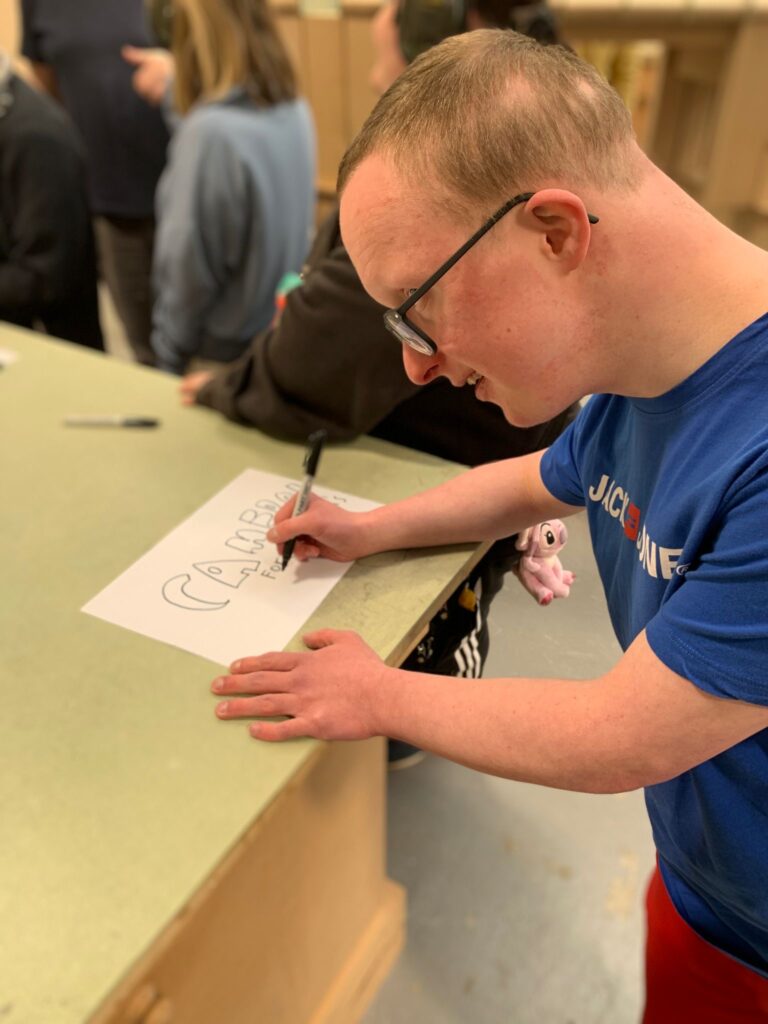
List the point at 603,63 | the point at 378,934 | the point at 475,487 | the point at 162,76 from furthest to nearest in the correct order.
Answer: the point at 603,63 < the point at 162,76 < the point at 378,934 < the point at 475,487

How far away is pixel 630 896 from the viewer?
121cm

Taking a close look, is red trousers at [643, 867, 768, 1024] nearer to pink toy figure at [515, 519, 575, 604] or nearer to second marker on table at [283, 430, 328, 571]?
pink toy figure at [515, 519, 575, 604]

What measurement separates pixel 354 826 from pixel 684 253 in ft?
2.66

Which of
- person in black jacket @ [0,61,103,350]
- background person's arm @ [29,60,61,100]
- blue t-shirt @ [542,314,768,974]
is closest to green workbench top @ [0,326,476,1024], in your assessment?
blue t-shirt @ [542,314,768,974]

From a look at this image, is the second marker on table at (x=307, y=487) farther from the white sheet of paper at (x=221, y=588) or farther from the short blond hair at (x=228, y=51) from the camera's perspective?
the short blond hair at (x=228, y=51)

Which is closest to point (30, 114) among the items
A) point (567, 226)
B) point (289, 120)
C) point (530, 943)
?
point (289, 120)

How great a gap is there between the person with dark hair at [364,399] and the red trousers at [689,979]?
0.33 meters

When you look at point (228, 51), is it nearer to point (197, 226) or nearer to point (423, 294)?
point (197, 226)

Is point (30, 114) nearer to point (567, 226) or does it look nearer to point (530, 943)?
point (567, 226)

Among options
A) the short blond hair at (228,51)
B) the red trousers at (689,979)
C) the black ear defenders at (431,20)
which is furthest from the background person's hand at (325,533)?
the short blond hair at (228,51)

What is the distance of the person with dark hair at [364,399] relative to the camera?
0.81m

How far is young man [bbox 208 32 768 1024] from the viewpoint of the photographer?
46 centimetres

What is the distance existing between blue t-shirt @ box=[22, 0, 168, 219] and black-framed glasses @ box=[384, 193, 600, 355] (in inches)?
74.8

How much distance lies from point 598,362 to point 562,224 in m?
0.10
